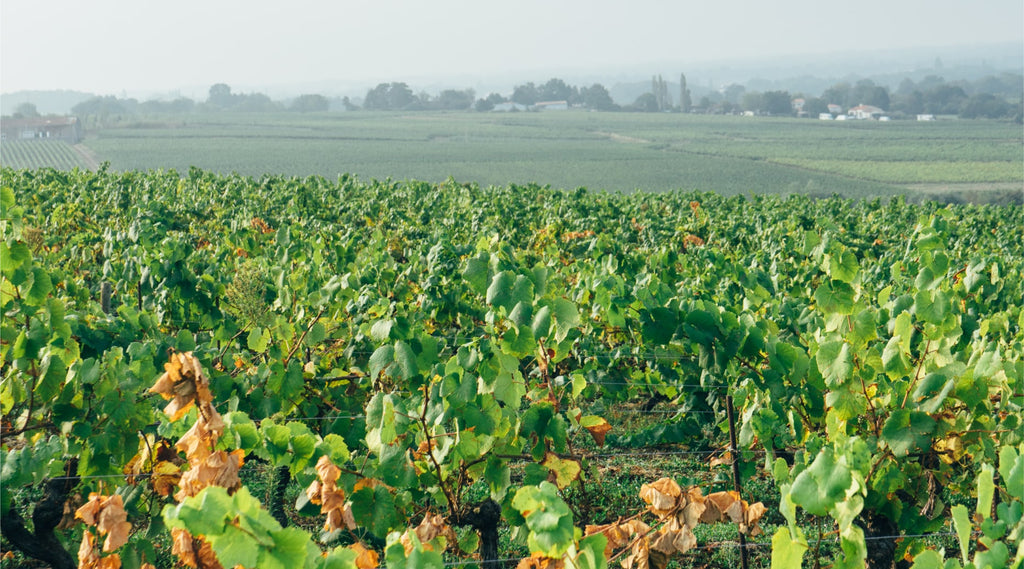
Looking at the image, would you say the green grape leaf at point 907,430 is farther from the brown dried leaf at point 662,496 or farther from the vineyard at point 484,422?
the brown dried leaf at point 662,496

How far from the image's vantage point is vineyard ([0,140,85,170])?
56.6 m

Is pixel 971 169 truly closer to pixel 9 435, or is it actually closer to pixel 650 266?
pixel 650 266

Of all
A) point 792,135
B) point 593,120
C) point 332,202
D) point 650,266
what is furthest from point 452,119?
point 650,266

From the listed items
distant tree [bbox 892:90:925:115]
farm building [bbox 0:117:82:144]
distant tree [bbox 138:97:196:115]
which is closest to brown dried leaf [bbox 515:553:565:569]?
farm building [bbox 0:117:82:144]

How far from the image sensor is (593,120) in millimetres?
112188

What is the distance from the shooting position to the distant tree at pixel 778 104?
127562mm

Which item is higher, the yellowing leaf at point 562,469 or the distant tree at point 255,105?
the distant tree at point 255,105

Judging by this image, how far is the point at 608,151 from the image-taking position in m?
75.8

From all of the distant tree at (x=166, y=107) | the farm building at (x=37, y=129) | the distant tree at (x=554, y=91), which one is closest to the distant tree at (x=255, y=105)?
the distant tree at (x=166, y=107)

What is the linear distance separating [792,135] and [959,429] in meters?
93.6

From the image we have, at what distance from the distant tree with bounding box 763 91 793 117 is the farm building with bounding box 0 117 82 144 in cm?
9547

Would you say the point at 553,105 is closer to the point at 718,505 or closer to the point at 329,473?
the point at 718,505

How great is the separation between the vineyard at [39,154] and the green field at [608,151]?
2.44 metres

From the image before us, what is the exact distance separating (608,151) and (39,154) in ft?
155
